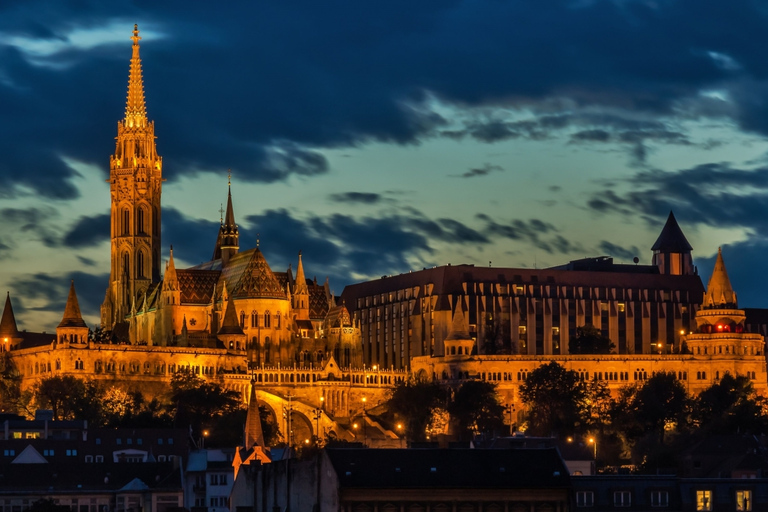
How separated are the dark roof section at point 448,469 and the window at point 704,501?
32.6 feet

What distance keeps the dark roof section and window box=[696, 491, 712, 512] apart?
32.6 ft

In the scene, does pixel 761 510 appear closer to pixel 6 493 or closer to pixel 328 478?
pixel 328 478

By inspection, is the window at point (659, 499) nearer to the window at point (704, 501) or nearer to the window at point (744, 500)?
the window at point (704, 501)

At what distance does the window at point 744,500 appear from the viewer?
13762 cm

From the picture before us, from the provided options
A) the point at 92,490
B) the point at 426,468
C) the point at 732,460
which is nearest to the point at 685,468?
the point at 732,460

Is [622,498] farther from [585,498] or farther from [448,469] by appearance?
[448,469]

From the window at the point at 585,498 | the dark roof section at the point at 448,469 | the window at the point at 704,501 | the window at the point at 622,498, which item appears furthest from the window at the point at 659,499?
the dark roof section at the point at 448,469

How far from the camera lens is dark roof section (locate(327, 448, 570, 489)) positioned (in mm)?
130375

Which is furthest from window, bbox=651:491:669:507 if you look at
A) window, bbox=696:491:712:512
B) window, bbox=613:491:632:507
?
window, bbox=696:491:712:512

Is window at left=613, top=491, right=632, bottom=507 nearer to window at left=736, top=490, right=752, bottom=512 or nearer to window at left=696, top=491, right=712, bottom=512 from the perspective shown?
window at left=696, top=491, right=712, bottom=512

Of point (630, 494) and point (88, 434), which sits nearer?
point (630, 494)

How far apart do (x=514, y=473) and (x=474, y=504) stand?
3351 millimetres

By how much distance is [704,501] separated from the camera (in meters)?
138

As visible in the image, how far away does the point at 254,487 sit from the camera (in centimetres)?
14600
